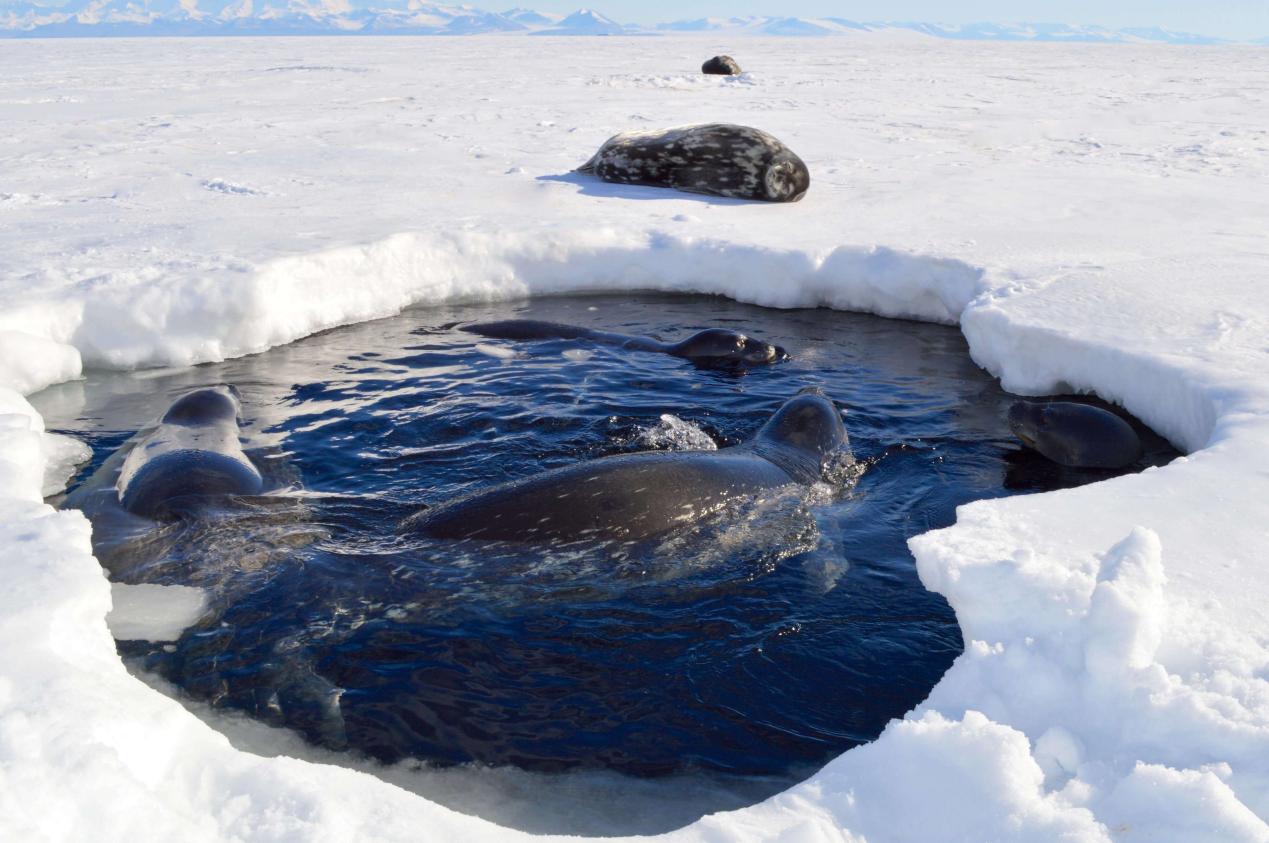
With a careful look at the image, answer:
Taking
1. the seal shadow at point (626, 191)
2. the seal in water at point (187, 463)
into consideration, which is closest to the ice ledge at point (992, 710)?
the seal in water at point (187, 463)

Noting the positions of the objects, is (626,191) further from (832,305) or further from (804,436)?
(804,436)

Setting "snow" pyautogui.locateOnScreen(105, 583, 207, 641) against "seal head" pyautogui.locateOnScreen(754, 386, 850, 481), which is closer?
"snow" pyautogui.locateOnScreen(105, 583, 207, 641)

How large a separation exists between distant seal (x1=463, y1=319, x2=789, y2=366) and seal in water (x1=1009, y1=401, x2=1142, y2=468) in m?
2.04

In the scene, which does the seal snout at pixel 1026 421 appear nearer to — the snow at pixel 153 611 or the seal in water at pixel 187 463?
the seal in water at pixel 187 463

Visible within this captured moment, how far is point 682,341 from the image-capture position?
317 inches

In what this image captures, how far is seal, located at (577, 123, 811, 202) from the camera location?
35.5ft

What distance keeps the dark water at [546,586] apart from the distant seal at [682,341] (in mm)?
574

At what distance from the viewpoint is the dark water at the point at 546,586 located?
12.0ft

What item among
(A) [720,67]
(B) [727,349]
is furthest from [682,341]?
(A) [720,67]

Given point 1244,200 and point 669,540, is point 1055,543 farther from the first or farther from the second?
point 1244,200

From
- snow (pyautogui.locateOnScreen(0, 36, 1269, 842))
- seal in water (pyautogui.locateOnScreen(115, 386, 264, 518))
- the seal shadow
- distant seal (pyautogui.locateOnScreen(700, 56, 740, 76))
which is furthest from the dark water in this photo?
distant seal (pyautogui.locateOnScreen(700, 56, 740, 76))

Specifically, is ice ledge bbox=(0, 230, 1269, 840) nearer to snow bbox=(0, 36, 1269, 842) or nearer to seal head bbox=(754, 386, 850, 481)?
snow bbox=(0, 36, 1269, 842)

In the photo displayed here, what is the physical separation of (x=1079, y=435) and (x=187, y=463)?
4.58 m

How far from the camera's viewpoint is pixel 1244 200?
989 cm
